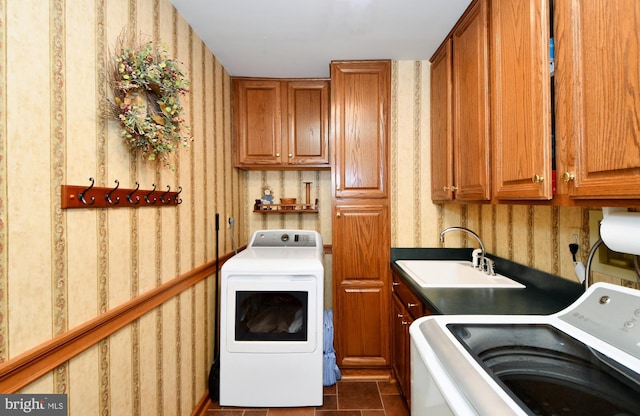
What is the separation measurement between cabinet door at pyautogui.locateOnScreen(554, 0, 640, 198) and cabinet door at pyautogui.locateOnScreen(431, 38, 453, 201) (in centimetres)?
92

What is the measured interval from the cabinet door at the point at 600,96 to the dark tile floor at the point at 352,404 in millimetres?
1765

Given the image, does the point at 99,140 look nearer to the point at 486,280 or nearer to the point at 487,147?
the point at 487,147

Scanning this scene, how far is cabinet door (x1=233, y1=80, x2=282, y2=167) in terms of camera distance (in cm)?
253

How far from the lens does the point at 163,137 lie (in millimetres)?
1274

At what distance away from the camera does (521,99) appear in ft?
3.69

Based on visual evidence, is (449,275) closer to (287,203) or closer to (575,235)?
(575,235)

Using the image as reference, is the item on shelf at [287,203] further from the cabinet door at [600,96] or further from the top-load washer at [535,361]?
the cabinet door at [600,96]

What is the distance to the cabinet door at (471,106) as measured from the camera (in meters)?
1.42

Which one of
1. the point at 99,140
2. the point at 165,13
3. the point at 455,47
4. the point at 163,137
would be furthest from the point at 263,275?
the point at 455,47

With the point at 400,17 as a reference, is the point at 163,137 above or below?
below

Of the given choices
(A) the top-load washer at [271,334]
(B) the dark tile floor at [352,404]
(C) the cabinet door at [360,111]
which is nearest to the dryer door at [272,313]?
(A) the top-load washer at [271,334]

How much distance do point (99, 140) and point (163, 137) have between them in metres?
0.24

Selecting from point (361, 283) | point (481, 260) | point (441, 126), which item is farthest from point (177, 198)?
point (481, 260)

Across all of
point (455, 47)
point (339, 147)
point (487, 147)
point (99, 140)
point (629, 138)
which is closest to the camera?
point (629, 138)
